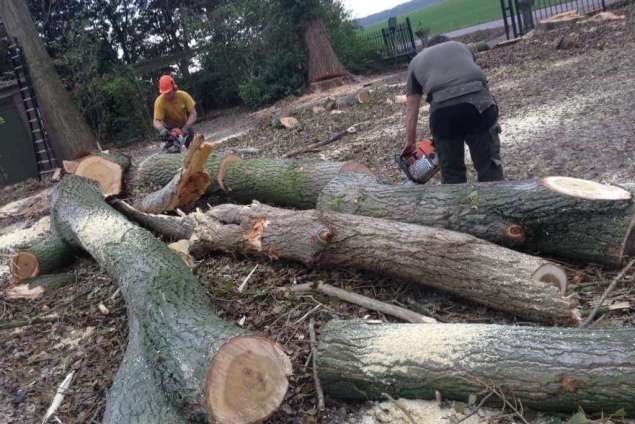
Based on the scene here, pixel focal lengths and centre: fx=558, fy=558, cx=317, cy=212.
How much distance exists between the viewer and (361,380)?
8.89 ft

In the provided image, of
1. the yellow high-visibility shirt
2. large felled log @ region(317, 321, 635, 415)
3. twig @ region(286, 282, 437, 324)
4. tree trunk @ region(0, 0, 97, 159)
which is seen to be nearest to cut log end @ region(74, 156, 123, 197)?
the yellow high-visibility shirt

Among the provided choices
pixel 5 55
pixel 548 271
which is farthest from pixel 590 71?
pixel 5 55

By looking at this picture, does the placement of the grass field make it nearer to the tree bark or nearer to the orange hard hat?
the orange hard hat

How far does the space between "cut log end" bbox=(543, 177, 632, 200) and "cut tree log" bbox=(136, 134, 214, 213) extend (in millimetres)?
3154

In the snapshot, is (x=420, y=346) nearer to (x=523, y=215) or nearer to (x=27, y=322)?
(x=523, y=215)

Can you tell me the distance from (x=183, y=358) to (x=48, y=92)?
1176 cm

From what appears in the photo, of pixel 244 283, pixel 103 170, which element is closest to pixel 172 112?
pixel 103 170

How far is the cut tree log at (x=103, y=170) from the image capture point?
6348mm

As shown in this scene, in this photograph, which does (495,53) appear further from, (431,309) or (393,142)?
(431,309)

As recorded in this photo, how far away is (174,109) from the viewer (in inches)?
319

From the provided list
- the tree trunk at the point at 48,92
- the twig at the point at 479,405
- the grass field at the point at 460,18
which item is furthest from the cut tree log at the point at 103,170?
the grass field at the point at 460,18

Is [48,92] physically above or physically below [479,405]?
above

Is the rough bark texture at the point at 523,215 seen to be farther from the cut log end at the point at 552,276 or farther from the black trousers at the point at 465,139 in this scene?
the black trousers at the point at 465,139

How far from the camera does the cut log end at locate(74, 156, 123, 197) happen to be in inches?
250
